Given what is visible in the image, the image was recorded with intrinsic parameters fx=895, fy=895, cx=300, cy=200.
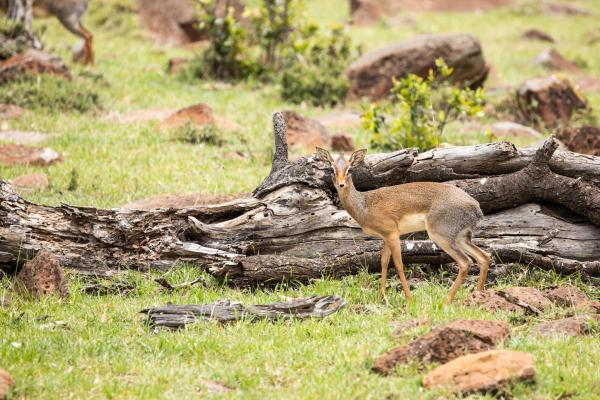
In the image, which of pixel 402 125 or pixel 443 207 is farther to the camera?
pixel 402 125

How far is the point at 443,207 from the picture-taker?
699 centimetres

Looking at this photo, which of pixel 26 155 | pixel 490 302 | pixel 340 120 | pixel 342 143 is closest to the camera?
pixel 490 302

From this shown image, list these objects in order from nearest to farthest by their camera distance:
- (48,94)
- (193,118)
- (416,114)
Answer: (416,114)
(193,118)
(48,94)

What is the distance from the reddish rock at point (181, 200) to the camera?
9.54 m

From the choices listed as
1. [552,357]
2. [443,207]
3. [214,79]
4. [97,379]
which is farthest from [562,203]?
[214,79]

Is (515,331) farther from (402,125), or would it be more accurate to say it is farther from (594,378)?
(402,125)

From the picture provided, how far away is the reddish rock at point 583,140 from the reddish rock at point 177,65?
7.71 meters

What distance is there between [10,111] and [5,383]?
30.0ft

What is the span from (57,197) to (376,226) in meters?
4.44

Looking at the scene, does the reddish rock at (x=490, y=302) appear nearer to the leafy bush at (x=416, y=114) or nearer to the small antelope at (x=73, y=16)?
the leafy bush at (x=416, y=114)

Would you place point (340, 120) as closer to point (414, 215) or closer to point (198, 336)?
point (414, 215)

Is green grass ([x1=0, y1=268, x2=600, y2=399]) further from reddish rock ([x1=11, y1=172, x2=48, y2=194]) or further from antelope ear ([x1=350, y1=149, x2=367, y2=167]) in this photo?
reddish rock ([x1=11, y1=172, x2=48, y2=194])

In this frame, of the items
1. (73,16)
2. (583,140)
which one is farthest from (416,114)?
(73,16)

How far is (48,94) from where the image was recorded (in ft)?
46.4
